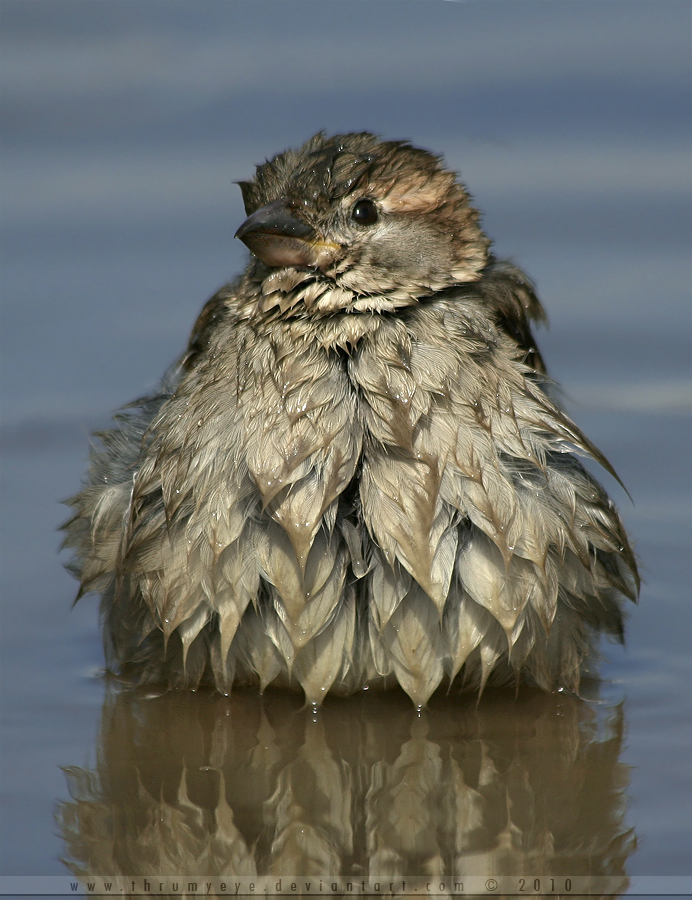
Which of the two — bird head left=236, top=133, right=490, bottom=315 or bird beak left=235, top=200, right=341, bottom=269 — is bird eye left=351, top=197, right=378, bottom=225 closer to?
bird head left=236, top=133, right=490, bottom=315

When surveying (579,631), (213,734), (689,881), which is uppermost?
(579,631)

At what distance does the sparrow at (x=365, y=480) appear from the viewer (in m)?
3.86

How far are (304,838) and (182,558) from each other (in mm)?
946

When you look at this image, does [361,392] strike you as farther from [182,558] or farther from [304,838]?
[304,838]

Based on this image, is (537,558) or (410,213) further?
(410,213)

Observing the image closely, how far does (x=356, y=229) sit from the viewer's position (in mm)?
4059

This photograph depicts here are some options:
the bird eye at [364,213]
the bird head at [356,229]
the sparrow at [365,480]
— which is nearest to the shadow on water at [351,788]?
the sparrow at [365,480]

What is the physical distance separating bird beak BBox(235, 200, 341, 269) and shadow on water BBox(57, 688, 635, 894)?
4.35 ft

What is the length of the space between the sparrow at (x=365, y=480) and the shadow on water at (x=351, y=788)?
12cm

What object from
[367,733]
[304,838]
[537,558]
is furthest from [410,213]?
[304,838]

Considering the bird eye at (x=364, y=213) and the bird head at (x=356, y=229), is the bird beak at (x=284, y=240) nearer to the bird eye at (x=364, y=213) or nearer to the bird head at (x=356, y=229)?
the bird head at (x=356, y=229)

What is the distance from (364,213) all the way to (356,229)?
0.06 metres

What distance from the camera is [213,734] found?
3.99 meters

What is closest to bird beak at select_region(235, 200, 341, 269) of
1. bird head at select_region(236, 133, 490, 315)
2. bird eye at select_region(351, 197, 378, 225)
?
bird head at select_region(236, 133, 490, 315)
